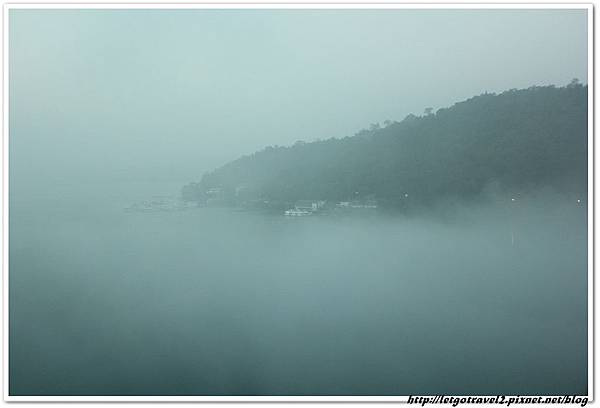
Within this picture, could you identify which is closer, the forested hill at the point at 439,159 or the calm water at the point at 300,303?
the calm water at the point at 300,303

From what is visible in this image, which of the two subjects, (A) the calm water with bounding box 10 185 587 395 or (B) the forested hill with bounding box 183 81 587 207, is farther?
(B) the forested hill with bounding box 183 81 587 207

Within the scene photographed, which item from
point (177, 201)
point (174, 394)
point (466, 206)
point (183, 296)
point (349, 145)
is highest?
point (349, 145)

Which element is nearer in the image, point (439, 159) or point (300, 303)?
point (300, 303)

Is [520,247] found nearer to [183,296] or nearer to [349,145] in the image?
[349,145]

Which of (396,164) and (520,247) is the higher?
(396,164)

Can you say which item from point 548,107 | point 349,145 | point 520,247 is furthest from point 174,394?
point 548,107
